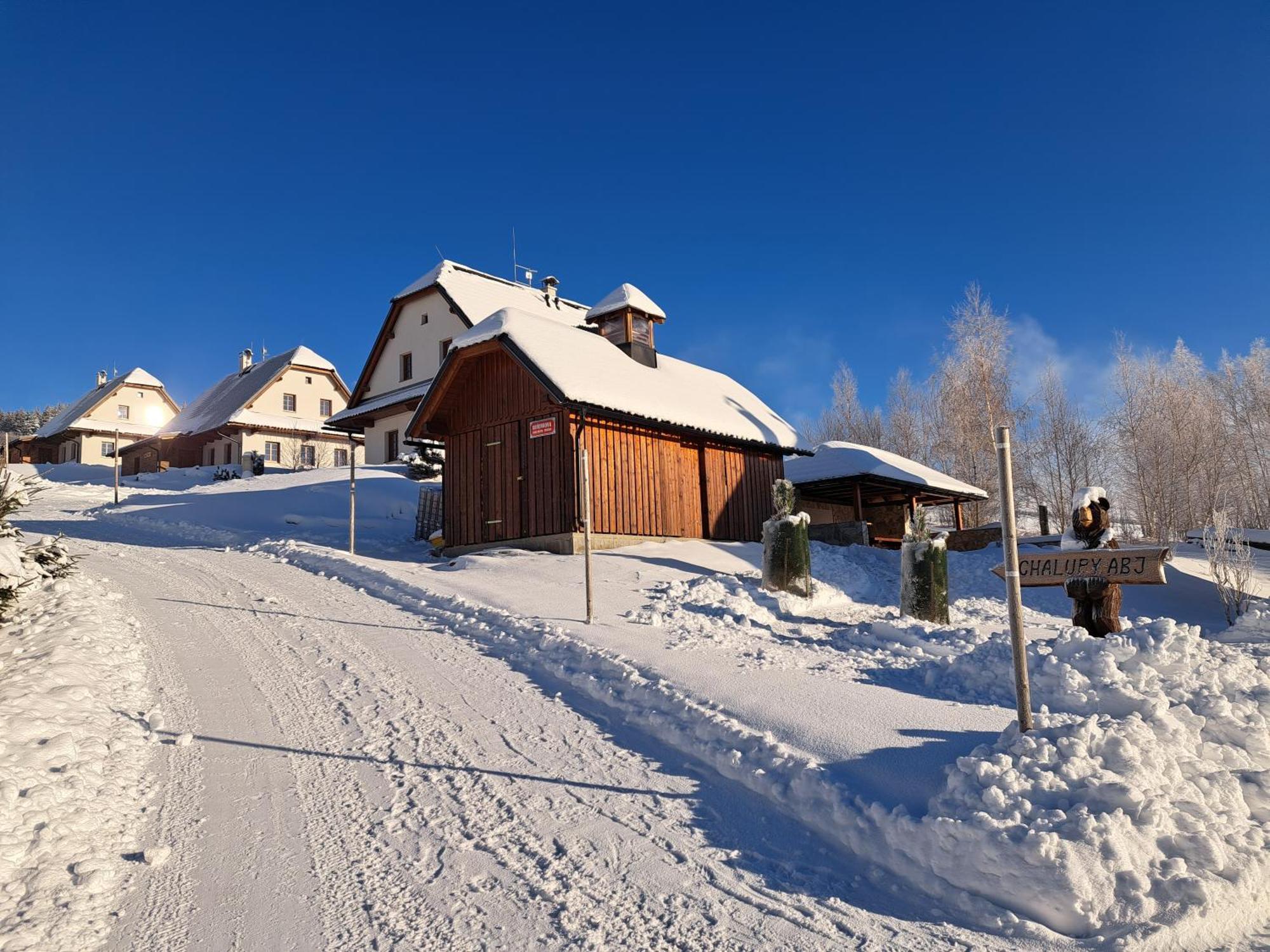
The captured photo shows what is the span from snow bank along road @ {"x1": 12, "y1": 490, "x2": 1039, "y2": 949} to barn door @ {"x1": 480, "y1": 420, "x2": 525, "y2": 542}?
30.7ft

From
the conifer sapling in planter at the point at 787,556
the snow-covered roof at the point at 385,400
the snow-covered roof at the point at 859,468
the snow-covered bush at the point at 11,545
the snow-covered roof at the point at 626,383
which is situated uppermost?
the snow-covered roof at the point at 385,400

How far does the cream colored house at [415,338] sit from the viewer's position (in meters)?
31.6

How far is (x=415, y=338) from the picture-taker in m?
32.9

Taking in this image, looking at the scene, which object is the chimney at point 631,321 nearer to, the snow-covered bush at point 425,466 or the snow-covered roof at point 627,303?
the snow-covered roof at point 627,303

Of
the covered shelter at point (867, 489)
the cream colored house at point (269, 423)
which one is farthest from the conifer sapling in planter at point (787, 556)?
the cream colored house at point (269, 423)

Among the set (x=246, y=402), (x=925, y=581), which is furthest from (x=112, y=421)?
(x=925, y=581)

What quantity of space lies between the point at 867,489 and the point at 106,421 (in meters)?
45.7

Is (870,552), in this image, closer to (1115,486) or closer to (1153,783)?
(1153,783)

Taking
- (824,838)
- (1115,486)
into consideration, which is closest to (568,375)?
(824,838)

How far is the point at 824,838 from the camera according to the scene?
471 cm

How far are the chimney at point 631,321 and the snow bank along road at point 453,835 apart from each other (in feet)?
49.9

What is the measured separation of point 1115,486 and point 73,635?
41601 mm

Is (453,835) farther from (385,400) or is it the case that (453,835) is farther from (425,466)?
(385,400)

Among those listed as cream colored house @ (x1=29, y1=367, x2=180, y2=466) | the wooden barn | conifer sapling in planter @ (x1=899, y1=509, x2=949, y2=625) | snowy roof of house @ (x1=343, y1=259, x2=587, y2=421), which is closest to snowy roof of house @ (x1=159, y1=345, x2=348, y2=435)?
cream colored house @ (x1=29, y1=367, x2=180, y2=466)
